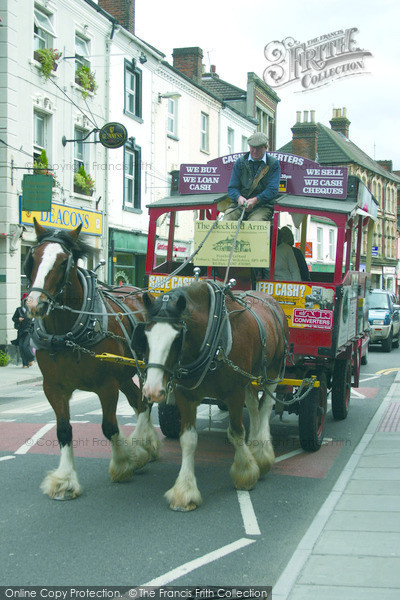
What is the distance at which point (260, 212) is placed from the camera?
7.61 meters

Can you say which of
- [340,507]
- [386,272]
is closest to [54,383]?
[340,507]

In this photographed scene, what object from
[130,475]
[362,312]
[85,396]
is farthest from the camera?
[85,396]

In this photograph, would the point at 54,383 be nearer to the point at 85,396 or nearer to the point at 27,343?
the point at 85,396

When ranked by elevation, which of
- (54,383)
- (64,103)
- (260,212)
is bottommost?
(54,383)

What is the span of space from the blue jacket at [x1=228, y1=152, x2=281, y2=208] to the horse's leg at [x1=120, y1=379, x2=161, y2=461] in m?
2.51

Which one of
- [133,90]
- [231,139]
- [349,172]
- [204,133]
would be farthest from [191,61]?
[349,172]

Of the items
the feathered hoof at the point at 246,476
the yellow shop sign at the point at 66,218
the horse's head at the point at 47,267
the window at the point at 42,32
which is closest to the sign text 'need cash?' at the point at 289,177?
the horse's head at the point at 47,267

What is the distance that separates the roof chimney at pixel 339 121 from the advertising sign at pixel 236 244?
4796 cm

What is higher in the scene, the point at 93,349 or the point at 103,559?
the point at 93,349

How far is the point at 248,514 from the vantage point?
5.42m

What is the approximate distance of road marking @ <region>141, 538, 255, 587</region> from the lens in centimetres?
410

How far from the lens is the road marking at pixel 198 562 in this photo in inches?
161

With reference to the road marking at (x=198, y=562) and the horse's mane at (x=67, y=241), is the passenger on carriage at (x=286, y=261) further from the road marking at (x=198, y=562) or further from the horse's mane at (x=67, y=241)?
the road marking at (x=198, y=562)

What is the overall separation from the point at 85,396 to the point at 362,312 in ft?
17.6
